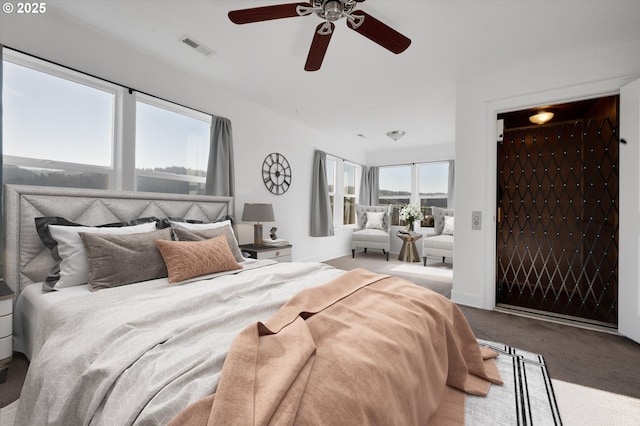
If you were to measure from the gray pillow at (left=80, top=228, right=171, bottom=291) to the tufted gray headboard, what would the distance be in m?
0.49

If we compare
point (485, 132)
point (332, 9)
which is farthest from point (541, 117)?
point (332, 9)

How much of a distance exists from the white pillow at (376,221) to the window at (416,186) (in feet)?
1.97

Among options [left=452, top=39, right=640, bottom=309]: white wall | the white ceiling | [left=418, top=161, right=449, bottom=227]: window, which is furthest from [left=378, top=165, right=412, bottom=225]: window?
[left=452, top=39, right=640, bottom=309]: white wall

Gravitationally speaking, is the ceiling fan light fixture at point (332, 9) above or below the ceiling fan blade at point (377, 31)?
above

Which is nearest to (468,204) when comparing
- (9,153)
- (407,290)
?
(407,290)

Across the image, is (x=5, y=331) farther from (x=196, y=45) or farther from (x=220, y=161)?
(x=196, y=45)

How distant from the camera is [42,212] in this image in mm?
2152

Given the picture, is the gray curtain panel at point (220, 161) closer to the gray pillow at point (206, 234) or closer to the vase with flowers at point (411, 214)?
the gray pillow at point (206, 234)

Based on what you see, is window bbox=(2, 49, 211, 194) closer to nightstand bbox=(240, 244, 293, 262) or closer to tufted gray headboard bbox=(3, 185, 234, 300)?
tufted gray headboard bbox=(3, 185, 234, 300)

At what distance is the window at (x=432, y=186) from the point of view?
6824 mm

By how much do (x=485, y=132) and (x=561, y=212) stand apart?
4.63 ft

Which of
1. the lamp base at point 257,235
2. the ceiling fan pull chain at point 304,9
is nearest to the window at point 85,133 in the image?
the lamp base at point 257,235

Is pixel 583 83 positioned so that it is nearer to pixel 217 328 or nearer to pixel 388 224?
pixel 217 328

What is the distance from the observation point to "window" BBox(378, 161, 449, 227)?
22.6ft
